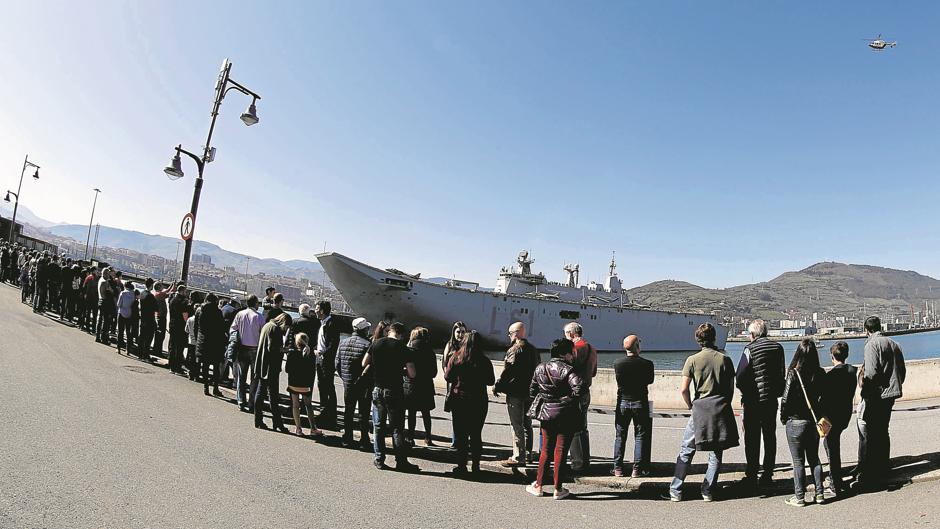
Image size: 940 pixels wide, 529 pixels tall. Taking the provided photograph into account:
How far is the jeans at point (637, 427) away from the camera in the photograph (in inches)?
221

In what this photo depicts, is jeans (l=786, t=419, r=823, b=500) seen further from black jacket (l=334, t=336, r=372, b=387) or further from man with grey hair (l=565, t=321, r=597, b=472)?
black jacket (l=334, t=336, r=372, b=387)

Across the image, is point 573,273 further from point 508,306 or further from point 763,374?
point 763,374

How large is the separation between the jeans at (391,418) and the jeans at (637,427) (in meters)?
2.55

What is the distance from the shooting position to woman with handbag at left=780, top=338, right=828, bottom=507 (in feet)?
16.0

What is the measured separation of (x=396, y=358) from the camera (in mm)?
5855

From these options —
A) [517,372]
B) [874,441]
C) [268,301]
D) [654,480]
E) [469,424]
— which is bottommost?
[654,480]

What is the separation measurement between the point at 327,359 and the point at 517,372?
3308 millimetres

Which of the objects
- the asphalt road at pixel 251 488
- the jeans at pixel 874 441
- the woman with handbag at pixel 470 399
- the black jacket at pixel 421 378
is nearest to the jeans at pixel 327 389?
the asphalt road at pixel 251 488

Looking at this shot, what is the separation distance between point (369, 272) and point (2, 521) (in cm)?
3095

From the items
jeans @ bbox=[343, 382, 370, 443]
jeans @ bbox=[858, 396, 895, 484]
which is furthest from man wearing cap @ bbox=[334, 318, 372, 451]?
jeans @ bbox=[858, 396, 895, 484]

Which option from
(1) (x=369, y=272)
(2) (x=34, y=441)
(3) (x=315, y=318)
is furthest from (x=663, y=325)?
(2) (x=34, y=441)

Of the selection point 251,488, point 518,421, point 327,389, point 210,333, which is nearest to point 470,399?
point 518,421

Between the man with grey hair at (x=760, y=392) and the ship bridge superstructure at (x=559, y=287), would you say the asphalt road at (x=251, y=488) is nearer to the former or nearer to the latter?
the man with grey hair at (x=760, y=392)

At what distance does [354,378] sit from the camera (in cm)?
644
